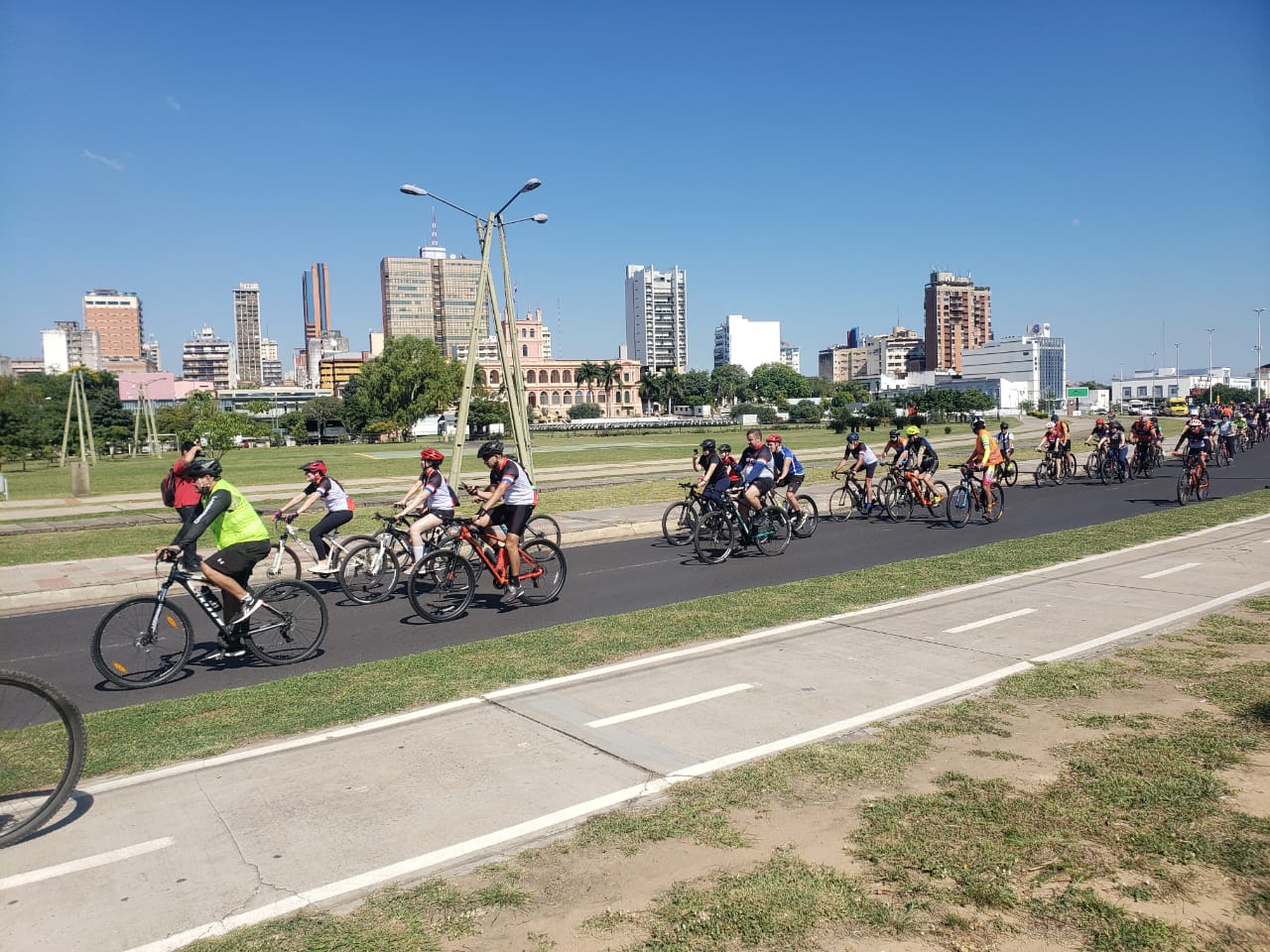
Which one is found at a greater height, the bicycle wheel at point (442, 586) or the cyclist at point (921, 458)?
the cyclist at point (921, 458)

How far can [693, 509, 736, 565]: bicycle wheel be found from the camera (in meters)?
14.3

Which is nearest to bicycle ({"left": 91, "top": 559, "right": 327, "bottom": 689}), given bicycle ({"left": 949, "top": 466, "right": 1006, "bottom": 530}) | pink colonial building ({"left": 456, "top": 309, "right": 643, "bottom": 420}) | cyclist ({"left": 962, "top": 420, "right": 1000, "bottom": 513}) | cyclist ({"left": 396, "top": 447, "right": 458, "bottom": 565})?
cyclist ({"left": 396, "top": 447, "right": 458, "bottom": 565})

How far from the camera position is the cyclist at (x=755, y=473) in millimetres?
14703

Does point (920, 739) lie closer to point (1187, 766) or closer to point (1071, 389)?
point (1187, 766)

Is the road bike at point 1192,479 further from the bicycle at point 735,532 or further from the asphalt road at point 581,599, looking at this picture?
the bicycle at point 735,532

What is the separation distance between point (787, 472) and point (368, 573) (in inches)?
295

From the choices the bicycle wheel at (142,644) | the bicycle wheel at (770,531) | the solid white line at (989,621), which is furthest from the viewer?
the bicycle wheel at (770,531)

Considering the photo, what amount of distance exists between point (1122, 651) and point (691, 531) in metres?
8.68

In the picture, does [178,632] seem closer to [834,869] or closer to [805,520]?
[834,869]

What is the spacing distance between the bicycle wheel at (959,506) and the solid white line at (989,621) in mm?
8286

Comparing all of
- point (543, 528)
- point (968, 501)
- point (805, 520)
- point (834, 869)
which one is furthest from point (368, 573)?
point (968, 501)

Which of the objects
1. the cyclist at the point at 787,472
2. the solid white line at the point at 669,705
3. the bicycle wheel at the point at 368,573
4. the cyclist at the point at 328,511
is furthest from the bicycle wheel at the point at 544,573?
the cyclist at the point at 787,472

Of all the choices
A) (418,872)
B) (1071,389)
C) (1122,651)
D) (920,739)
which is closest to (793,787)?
(920,739)

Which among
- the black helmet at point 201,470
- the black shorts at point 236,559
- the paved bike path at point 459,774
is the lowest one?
the paved bike path at point 459,774
